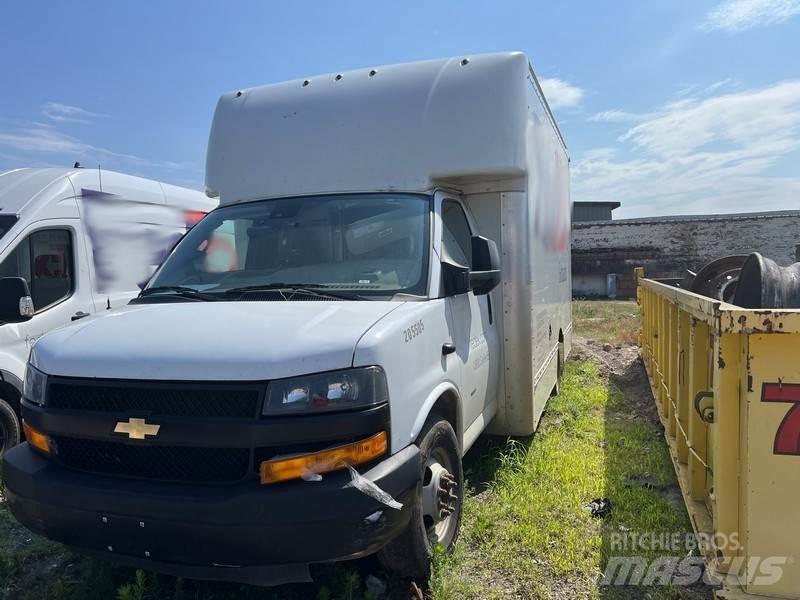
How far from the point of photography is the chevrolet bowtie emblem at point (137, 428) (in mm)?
2500

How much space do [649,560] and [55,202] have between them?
6.15 m

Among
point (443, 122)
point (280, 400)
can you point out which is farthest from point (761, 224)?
point (280, 400)

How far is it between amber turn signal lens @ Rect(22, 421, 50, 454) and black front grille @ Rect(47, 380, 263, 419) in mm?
221

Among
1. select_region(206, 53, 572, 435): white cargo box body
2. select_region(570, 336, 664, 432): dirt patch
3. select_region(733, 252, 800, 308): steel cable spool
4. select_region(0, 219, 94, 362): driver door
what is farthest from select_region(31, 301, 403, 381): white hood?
select_region(570, 336, 664, 432): dirt patch

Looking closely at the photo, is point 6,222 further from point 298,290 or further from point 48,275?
point 298,290

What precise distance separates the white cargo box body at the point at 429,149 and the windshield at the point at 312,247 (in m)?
0.48

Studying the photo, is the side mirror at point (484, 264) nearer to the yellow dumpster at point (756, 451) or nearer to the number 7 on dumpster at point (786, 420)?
the yellow dumpster at point (756, 451)

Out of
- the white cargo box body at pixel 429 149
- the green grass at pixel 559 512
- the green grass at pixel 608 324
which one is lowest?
the green grass at pixel 608 324

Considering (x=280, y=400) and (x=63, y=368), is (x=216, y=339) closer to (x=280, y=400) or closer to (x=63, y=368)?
(x=280, y=400)

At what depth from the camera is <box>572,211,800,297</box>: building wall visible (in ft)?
82.8

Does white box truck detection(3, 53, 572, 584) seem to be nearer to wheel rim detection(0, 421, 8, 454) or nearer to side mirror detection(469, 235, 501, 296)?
side mirror detection(469, 235, 501, 296)

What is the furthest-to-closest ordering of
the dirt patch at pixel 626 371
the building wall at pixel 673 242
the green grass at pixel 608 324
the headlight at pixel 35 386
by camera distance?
the building wall at pixel 673 242 → the green grass at pixel 608 324 → the dirt patch at pixel 626 371 → the headlight at pixel 35 386

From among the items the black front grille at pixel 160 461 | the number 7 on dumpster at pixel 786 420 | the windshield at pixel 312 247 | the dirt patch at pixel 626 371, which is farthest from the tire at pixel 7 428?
the dirt patch at pixel 626 371

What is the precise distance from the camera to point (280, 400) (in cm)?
241
